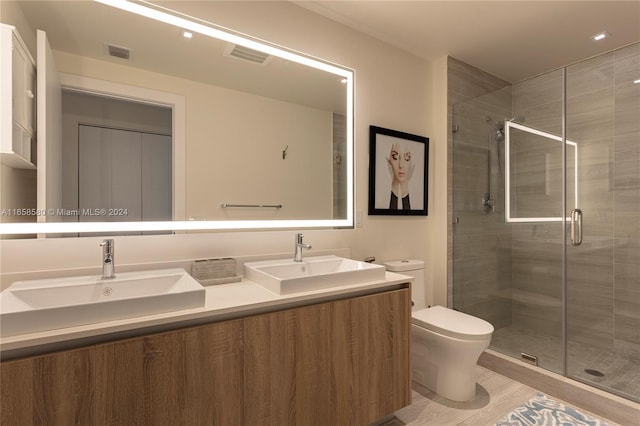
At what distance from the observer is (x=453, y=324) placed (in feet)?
6.39

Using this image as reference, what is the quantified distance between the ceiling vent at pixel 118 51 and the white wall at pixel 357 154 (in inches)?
12.6

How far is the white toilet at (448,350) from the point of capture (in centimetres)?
185

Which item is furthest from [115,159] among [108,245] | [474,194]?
[474,194]

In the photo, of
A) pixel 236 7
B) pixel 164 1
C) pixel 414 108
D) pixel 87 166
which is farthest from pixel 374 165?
pixel 87 166

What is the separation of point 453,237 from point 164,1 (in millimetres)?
2516

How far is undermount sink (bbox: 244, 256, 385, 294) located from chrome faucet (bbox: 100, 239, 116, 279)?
60 centimetres

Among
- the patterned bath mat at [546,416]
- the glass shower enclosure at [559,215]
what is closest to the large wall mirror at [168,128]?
the glass shower enclosure at [559,215]

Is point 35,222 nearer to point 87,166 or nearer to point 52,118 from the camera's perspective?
point 87,166

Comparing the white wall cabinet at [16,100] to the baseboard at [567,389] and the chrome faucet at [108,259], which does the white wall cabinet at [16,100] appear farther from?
the baseboard at [567,389]

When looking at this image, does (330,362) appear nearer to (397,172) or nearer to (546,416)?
(546,416)

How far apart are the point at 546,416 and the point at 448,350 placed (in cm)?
60

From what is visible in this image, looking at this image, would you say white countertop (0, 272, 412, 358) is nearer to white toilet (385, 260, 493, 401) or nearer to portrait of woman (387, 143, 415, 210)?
white toilet (385, 260, 493, 401)

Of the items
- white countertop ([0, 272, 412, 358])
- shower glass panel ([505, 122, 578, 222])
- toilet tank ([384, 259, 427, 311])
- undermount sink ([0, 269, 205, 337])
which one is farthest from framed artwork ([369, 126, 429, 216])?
undermount sink ([0, 269, 205, 337])

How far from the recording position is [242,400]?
3.96 ft
